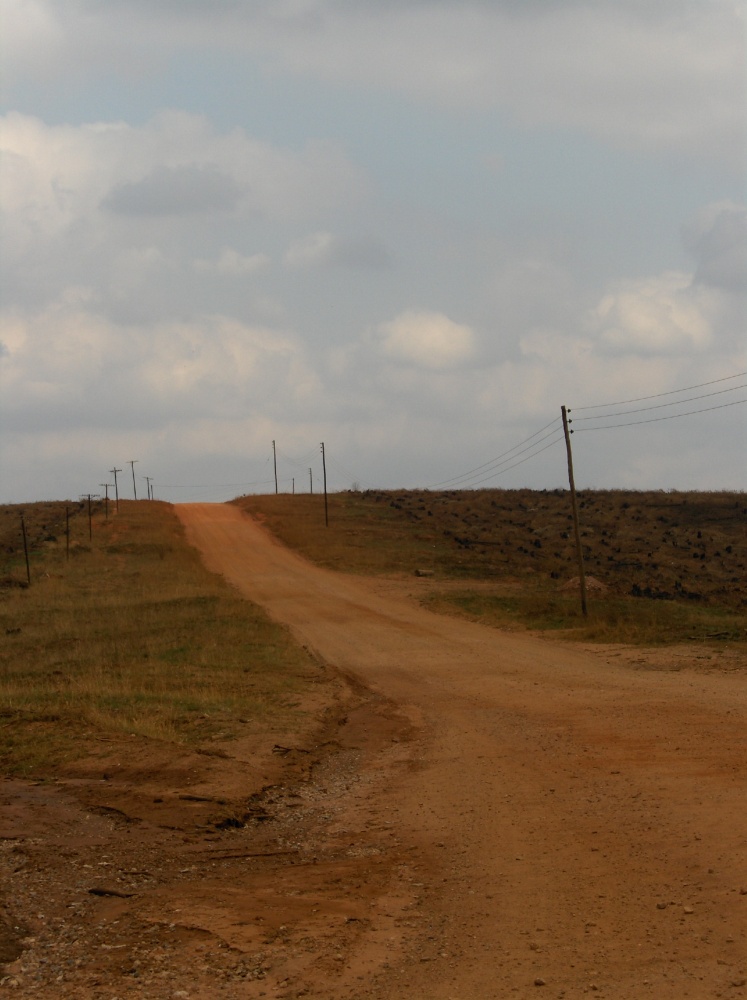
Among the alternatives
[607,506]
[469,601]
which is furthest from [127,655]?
[607,506]

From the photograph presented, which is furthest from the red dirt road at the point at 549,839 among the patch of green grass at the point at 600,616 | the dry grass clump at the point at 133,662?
the patch of green grass at the point at 600,616

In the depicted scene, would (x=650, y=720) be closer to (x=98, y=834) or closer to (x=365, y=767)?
(x=365, y=767)

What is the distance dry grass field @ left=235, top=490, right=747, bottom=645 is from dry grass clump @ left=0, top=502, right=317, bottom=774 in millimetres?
8088

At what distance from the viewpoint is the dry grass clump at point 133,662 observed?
13.9 m

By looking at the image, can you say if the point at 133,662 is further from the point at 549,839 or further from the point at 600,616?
the point at 549,839

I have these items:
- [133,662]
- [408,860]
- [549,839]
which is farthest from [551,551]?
[408,860]

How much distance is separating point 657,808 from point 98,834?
5268 millimetres

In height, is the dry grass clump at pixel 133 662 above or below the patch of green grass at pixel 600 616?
above

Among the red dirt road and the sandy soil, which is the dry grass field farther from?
the sandy soil

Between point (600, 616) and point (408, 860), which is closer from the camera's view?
point (408, 860)

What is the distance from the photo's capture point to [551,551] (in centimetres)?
5309

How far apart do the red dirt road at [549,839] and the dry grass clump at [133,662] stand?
241cm

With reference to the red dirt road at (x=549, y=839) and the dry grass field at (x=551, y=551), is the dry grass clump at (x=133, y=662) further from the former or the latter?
the dry grass field at (x=551, y=551)

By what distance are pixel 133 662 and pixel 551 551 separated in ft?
114
